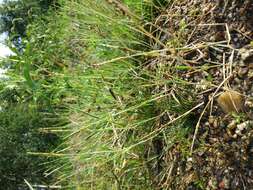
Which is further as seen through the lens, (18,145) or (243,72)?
(18,145)

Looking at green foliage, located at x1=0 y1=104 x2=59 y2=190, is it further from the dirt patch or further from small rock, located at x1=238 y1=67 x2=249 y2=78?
small rock, located at x1=238 y1=67 x2=249 y2=78

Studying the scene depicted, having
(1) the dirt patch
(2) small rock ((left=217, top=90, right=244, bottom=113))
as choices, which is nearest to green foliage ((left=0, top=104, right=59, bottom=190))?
(1) the dirt patch

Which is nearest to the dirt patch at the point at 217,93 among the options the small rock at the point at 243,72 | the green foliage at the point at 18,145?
the small rock at the point at 243,72

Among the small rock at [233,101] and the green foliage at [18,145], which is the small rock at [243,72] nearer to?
the small rock at [233,101]

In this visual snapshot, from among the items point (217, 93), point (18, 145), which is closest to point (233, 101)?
point (217, 93)

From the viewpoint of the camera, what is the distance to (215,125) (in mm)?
889

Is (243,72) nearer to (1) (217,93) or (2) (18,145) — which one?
(1) (217,93)

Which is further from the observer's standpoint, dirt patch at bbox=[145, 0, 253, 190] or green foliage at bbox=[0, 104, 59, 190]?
green foliage at bbox=[0, 104, 59, 190]

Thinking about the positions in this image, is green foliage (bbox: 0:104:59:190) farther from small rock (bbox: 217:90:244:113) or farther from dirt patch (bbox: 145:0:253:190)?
small rock (bbox: 217:90:244:113)

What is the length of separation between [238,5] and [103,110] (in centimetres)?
46

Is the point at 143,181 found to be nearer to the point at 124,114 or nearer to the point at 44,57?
the point at 124,114

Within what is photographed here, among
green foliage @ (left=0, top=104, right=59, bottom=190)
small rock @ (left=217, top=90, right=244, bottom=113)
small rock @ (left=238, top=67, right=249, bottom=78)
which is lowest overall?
green foliage @ (left=0, top=104, right=59, bottom=190)

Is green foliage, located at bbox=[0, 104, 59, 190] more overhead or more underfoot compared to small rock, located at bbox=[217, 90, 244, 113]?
more underfoot

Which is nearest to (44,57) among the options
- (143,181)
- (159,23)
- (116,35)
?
(116,35)
